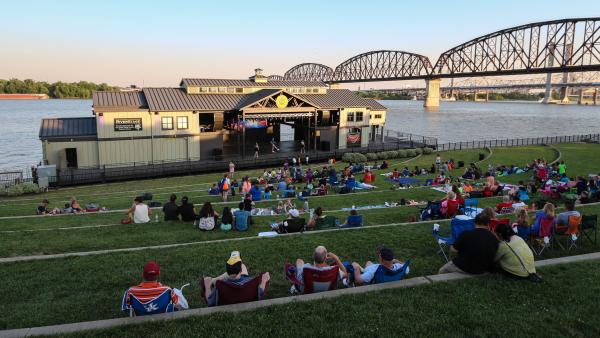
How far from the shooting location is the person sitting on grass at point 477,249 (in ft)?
24.1

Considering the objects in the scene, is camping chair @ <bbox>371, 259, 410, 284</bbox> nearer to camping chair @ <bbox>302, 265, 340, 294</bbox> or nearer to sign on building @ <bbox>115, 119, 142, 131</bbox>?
camping chair @ <bbox>302, 265, 340, 294</bbox>

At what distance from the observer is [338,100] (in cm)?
4419

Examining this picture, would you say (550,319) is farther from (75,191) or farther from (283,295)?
(75,191)

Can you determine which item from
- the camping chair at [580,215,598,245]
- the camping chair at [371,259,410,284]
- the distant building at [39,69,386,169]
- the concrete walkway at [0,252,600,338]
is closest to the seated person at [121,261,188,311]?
the concrete walkway at [0,252,600,338]

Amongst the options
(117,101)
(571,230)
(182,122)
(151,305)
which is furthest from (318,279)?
(117,101)

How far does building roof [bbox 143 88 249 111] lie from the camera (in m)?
Result: 34.8

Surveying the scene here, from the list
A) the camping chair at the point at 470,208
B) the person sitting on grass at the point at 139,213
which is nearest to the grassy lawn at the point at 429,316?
the camping chair at the point at 470,208

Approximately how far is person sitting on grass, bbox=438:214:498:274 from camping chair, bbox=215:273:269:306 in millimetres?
3552

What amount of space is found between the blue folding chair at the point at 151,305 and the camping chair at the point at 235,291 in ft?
2.36

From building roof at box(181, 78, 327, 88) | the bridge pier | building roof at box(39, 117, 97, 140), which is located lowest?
building roof at box(39, 117, 97, 140)

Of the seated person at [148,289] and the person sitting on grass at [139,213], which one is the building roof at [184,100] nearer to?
the person sitting on grass at [139,213]

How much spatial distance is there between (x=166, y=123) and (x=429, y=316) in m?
31.3

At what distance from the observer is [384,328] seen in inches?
235

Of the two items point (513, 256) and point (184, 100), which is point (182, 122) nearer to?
point (184, 100)
